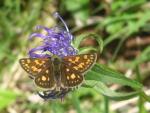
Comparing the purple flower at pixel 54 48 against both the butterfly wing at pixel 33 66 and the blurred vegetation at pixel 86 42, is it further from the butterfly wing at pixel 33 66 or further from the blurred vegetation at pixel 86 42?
the blurred vegetation at pixel 86 42

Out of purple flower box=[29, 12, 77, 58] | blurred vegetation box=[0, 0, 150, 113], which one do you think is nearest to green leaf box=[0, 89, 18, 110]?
blurred vegetation box=[0, 0, 150, 113]

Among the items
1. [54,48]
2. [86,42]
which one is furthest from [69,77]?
[86,42]

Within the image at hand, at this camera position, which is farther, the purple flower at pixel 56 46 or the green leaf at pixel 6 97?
the green leaf at pixel 6 97

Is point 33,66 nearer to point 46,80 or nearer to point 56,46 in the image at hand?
point 46,80

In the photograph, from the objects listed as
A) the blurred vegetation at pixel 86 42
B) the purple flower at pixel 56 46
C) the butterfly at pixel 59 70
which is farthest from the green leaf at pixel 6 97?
the butterfly at pixel 59 70

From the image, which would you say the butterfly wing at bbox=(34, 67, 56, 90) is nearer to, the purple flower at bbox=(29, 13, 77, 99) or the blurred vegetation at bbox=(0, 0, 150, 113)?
the purple flower at bbox=(29, 13, 77, 99)
